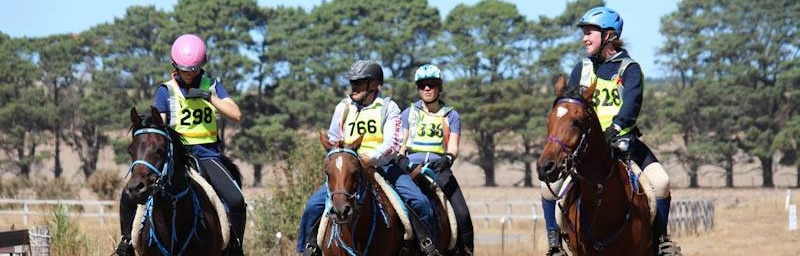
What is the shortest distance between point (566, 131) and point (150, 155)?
3.32 metres

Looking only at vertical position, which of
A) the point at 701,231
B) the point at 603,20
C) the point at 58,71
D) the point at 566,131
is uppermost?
the point at 58,71

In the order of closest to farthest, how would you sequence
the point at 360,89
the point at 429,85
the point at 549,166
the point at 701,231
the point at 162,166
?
1. the point at 549,166
2. the point at 162,166
3. the point at 360,89
4. the point at 429,85
5. the point at 701,231

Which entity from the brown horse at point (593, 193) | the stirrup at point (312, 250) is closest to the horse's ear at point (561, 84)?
the brown horse at point (593, 193)

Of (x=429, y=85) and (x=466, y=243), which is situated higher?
(x=429, y=85)

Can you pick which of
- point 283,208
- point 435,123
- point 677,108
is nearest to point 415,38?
point 677,108

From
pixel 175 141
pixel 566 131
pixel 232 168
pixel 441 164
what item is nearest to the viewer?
pixel 566 131

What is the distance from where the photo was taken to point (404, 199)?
39.9 feet

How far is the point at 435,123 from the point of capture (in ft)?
45.7

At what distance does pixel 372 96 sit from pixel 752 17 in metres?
69.1

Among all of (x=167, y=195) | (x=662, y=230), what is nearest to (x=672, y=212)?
(x=662, y=230)

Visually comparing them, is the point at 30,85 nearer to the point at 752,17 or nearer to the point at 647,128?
the point at 647,128

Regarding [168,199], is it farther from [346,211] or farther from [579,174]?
[579,174]

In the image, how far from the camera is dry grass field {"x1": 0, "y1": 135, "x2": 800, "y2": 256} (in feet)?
92.7

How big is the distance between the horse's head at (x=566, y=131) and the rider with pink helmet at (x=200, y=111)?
324 cm
